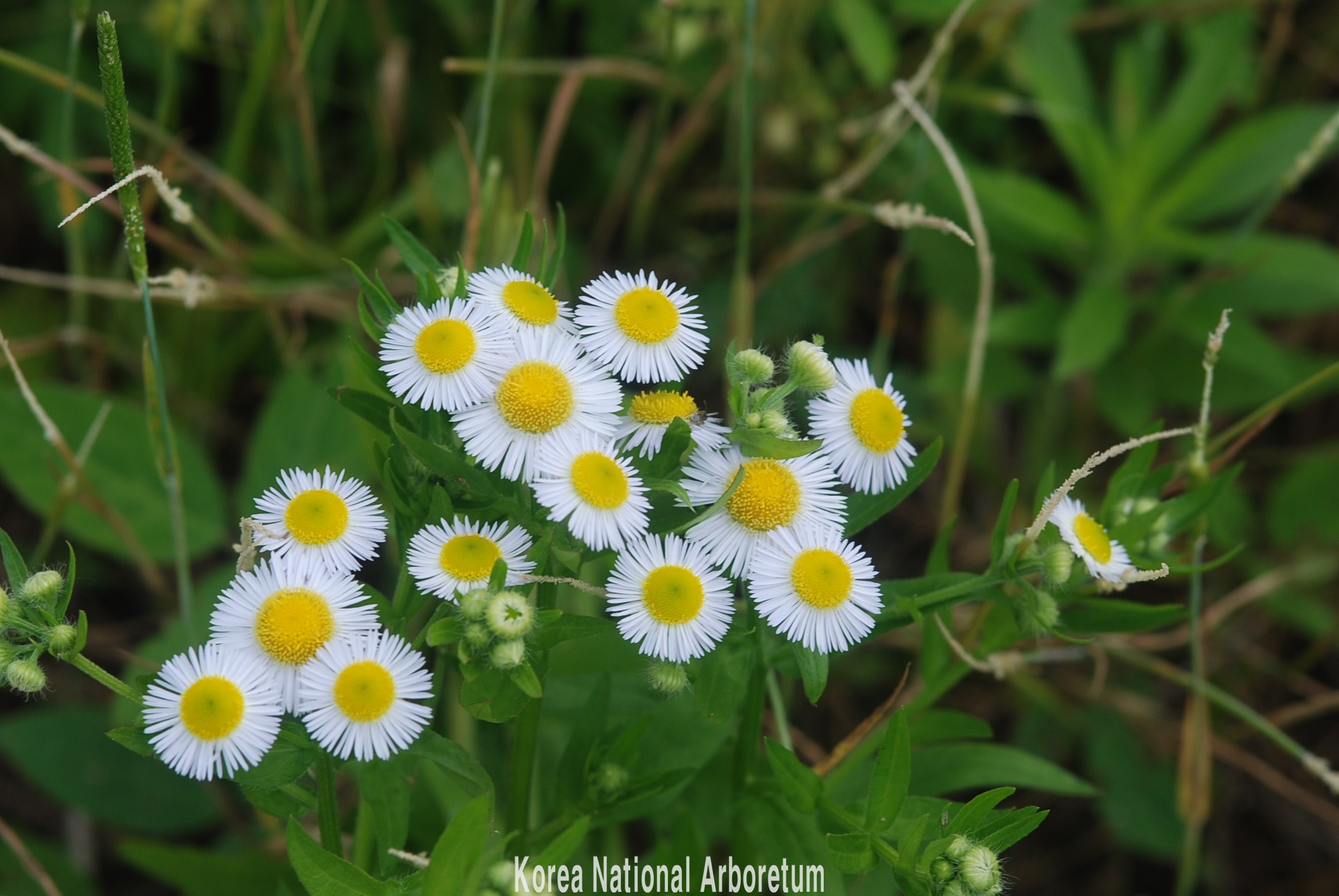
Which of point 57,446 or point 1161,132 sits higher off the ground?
point 1161,132

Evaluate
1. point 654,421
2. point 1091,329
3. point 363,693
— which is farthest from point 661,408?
point 1091,329

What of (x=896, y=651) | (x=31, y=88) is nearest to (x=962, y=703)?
(x=896, y=651)

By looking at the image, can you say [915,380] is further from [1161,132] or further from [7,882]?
[7,882]

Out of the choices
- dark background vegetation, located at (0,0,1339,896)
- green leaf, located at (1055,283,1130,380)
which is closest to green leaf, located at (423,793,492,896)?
dark background vegetation, located at (0,0,1339,896)

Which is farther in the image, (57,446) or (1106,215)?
(1106,215)

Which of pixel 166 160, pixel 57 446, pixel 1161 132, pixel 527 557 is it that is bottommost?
pixel 527 557

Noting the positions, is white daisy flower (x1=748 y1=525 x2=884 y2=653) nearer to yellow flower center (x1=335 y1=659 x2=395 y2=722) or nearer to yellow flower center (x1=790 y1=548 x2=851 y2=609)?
yellow flower center (x1=790 y1=548 x2=851 y2=609)

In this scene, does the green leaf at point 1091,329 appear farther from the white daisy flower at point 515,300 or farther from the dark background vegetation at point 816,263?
the white daisy flower at point 515,300
